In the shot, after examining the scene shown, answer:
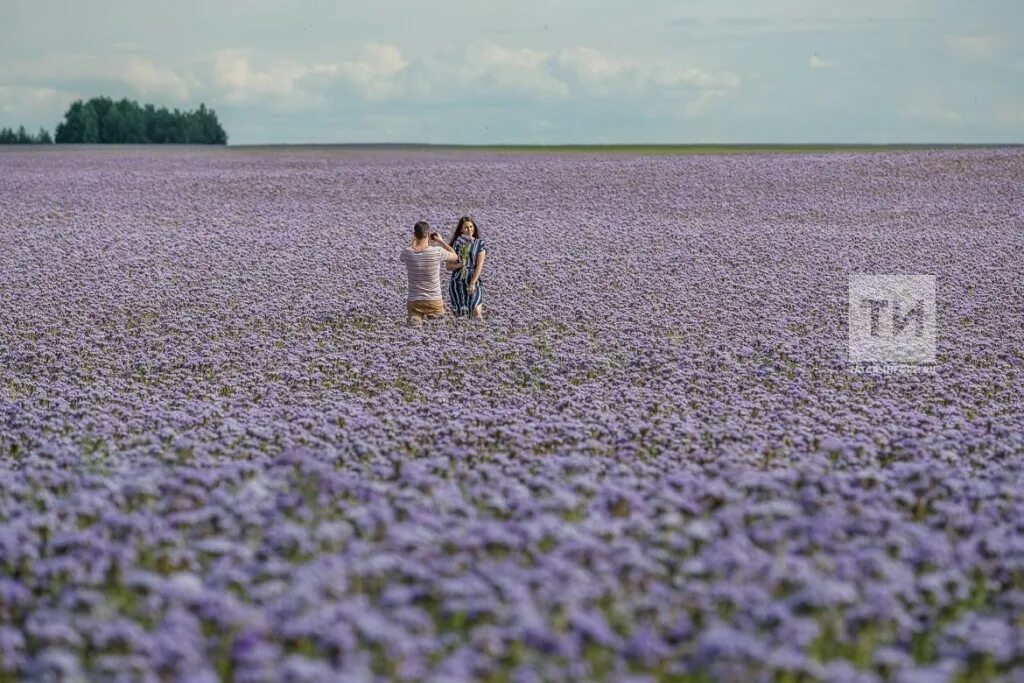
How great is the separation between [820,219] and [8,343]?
702 inches

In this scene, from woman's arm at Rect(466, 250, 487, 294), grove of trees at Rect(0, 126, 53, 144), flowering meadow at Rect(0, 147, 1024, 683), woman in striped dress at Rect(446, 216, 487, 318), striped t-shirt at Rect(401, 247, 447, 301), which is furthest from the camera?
grove of trees at Rect(0, 126, 53, 144)

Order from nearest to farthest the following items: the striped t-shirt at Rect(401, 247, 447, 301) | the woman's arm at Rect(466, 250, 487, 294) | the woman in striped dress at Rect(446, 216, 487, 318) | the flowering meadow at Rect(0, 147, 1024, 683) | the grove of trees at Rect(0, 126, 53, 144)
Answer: the flowering meadow at Rect(0, 147, 1024, 683) < the striped t-shirt at Rect(401, 247, 447, 301) < the woman's arm at Rect(466, 250, 487, 294) < the woman in striped dress at Rect(446, 216, 487, 318) < the grove of trees at Rect(0, 126, 53, 144)

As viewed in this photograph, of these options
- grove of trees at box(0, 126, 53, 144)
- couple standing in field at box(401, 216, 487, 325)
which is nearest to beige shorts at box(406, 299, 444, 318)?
couple standing in field at box(401, 216, 487, 325)

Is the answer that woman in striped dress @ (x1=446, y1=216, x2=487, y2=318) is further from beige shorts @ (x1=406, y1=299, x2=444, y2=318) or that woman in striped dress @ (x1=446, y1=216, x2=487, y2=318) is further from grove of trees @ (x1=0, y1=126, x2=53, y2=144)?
grove of trees @ (x1=0, y1=126, x2=53, y2=144)

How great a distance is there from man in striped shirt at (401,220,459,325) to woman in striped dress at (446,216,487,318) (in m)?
0.16

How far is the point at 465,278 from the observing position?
1559cm

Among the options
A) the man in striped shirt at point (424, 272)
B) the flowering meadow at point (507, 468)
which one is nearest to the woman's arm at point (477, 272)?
the man in striped shirt at point (424, 272)

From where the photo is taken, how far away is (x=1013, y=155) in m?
38.8

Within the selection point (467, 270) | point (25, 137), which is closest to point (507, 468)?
point (467, 270)

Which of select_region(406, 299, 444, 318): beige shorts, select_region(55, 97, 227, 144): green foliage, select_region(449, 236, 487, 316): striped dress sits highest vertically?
select_region(55, 97, 227, 144): green foliage

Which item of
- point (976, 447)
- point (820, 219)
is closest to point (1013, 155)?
point (820, 219)

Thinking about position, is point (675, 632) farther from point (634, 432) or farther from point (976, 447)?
point (976, 447)

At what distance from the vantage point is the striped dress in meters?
15.5

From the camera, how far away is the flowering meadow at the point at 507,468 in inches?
189
